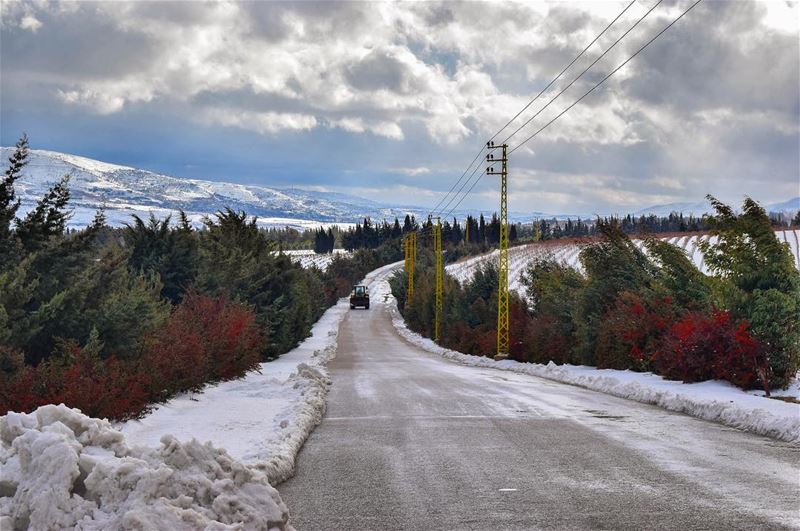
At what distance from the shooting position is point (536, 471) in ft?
29.8

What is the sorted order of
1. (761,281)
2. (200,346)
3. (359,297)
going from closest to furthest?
(200,346) < (761,281) < (359,297)

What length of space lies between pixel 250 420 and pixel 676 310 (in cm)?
1604

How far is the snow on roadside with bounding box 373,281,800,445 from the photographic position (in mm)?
12406

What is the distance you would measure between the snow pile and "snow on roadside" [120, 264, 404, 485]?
7.10 ft

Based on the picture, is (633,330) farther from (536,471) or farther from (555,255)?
(555,255)

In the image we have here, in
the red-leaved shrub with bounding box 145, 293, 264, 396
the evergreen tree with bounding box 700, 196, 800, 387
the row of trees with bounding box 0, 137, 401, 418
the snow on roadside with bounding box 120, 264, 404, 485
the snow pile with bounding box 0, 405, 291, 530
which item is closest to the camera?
the snow pile with bounding box 0, 405, 291, 530

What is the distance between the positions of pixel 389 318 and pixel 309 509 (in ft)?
302

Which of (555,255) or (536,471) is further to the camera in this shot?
(555,255)

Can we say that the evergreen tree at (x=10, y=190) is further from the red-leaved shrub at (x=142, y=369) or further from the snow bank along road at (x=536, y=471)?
the snow bank along road at (x=536, y=471)

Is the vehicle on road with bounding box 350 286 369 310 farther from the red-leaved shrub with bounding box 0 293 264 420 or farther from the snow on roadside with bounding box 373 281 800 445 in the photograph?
the red-leaved shrub with bounding box 0 293 264 420

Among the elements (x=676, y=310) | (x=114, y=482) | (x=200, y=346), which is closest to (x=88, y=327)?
(x=200, y=346)

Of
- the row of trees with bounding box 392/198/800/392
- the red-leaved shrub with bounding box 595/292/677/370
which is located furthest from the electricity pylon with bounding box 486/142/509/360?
the red-leaved shrub with bounding box 595/292/677/370

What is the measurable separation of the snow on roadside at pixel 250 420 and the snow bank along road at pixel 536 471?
1.08 feet

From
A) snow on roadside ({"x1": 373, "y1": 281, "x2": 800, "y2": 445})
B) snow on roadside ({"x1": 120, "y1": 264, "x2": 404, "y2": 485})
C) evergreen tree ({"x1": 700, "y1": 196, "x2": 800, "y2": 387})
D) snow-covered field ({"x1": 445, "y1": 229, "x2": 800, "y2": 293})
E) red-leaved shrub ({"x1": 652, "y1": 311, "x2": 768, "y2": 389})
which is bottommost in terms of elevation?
snow on roadside ({"x1": 120, "y1": 264, "x2": 404, "y2": 485})
